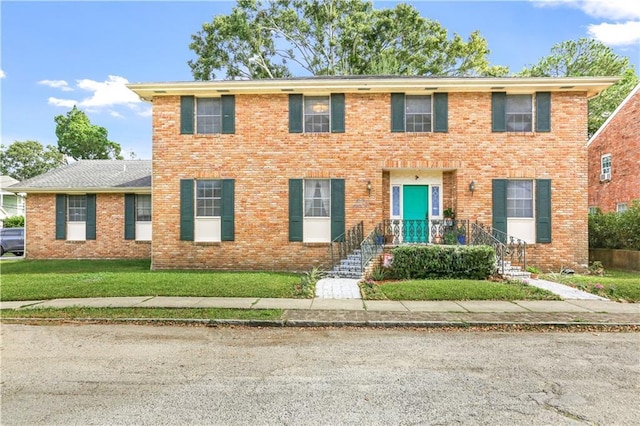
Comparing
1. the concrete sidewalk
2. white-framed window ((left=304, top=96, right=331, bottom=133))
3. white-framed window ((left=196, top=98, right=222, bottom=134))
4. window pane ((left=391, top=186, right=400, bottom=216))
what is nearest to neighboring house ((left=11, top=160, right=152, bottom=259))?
white-framed window ((left=196, top=98, right=222, bottom=134))

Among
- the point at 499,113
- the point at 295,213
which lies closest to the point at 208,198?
the point at 295,213

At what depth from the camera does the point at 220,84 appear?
508 inches

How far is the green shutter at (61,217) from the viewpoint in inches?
642

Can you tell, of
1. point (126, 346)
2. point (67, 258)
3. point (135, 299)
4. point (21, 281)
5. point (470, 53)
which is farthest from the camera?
point (470, 53)

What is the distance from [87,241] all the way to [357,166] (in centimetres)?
1197

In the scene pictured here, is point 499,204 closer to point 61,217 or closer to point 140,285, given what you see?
point 140,285

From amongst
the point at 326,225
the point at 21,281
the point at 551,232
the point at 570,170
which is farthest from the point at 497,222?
the point at 21,281

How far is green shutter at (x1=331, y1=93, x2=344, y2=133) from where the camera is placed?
13086 mm

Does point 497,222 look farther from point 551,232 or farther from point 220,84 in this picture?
point 220,84

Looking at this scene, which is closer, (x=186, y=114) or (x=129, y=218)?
(x=186, y=114)

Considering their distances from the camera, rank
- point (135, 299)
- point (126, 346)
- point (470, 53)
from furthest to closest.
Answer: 1. point (470, 53)
2. point (135, 299)
3. point (126, 346)

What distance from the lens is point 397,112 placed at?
1305 centimetres

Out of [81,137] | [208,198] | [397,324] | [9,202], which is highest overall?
[81,137]

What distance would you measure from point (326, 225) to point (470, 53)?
66.0 feet
